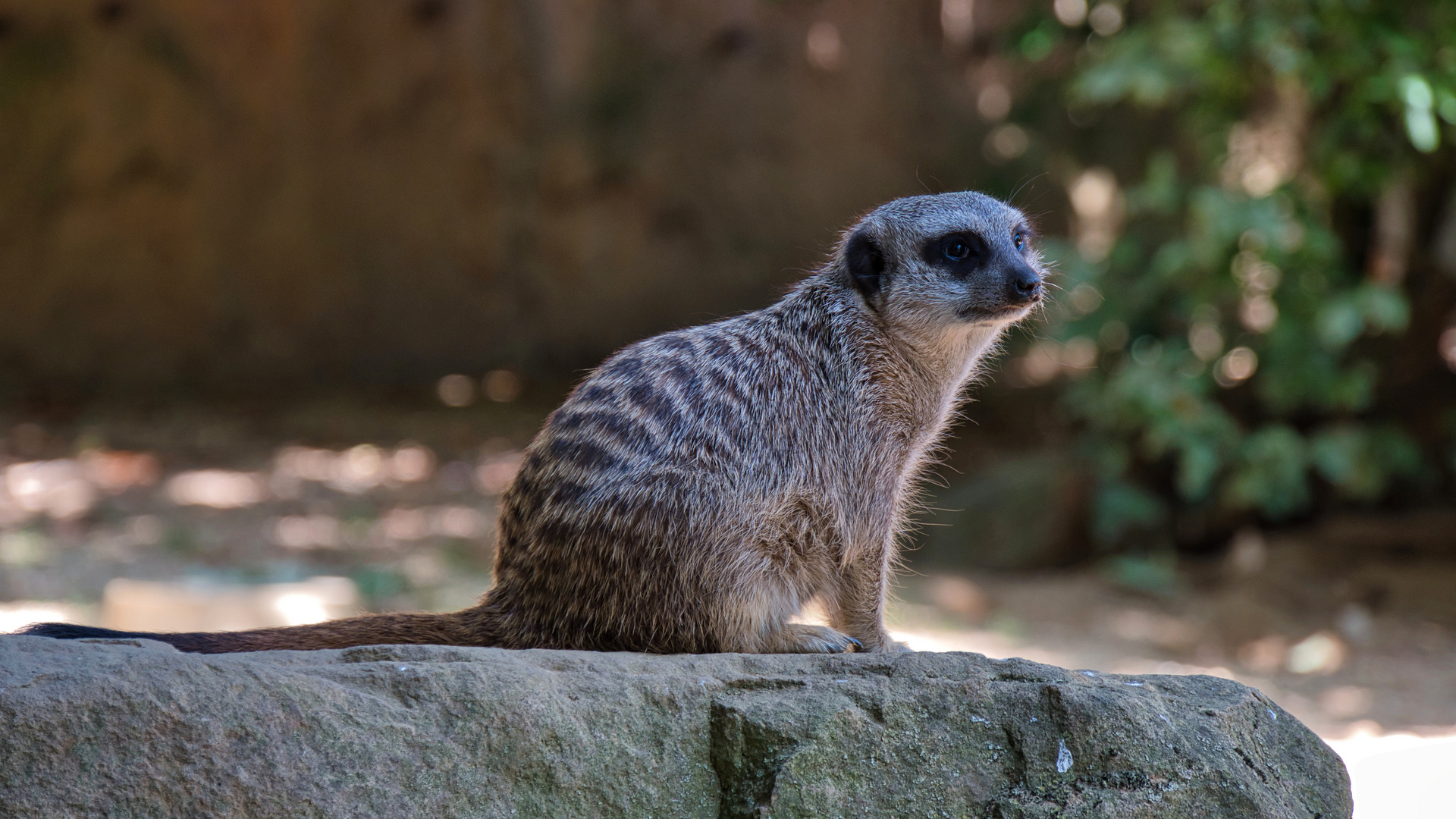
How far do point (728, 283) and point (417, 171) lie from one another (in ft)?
8.31

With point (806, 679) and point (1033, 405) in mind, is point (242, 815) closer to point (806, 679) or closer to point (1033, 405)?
point (806, 679)

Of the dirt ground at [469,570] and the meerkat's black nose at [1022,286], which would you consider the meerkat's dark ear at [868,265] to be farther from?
the dirt ground at [469,570]

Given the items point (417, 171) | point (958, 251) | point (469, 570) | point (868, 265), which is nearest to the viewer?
point (958, 251)

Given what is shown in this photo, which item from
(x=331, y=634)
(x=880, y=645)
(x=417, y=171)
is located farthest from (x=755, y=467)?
(x=417, y=171)

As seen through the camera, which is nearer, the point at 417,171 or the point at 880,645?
the point at 880,645

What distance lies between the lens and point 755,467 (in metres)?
2.49

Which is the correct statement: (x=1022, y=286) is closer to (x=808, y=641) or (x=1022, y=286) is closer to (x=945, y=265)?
(x=945, y=265)

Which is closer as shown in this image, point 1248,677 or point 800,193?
point 1248,677

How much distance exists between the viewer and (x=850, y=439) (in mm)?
2686

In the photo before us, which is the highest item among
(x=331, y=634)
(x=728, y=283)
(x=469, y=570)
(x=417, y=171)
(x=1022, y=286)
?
(x=417, y=171)

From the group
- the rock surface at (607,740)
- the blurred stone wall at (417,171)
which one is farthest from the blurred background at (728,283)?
the rock surface at (607,740)

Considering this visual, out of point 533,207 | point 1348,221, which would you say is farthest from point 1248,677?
point 533,207

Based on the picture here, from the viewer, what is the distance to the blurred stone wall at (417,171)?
29.4 ft

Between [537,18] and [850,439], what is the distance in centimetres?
715
